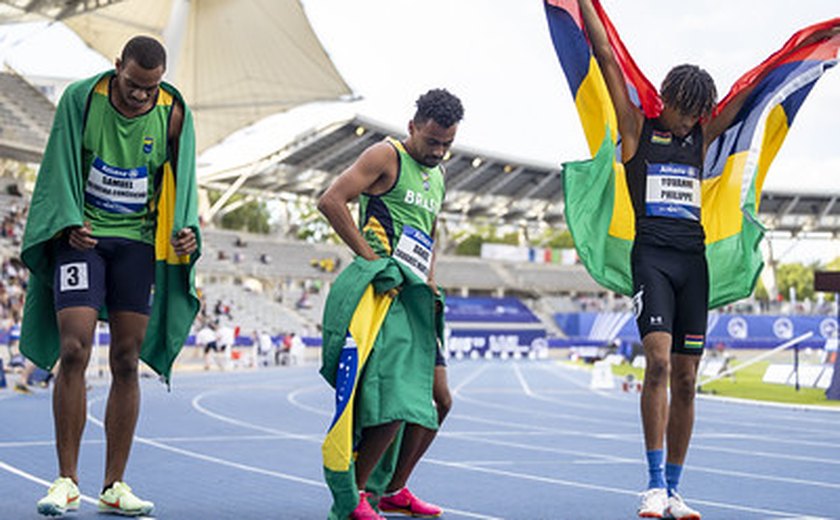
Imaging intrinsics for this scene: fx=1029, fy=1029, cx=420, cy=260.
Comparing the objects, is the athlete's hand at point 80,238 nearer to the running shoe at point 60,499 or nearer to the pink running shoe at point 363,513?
the running shoe at point 60,499

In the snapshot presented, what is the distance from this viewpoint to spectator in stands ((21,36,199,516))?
14.6 ft

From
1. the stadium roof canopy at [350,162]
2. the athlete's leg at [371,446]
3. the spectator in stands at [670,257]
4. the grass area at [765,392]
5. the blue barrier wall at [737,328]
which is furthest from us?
the blue barrier wall at [737,328]

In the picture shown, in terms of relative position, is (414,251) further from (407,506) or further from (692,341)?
(692,341)

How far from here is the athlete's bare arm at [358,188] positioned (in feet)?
14.8

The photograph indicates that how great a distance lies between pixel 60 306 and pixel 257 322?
41.2 metres

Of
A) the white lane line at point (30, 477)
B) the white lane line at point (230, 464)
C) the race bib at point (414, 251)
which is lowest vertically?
the white lane line at point (230, 464)

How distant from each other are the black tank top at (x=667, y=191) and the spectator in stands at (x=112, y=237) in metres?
2.14

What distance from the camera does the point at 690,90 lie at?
4.92 metres

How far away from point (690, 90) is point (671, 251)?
2.54 feet

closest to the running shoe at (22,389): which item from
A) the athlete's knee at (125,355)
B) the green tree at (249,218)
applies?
the athlete's knee at (125,355)

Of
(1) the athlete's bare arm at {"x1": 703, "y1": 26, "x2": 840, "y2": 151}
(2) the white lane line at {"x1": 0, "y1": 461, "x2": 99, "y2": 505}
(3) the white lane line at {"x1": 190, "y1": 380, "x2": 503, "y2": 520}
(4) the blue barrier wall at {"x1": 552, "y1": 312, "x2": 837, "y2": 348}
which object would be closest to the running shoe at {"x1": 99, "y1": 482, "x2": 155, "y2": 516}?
(2) the white lane line at {"x1": 0, "y1": 461, "x2": 99, "y2": 505}

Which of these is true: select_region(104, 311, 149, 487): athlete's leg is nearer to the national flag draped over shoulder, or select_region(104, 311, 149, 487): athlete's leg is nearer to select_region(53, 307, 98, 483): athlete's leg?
select_region(53, 307, 98, 483): athlete's leg

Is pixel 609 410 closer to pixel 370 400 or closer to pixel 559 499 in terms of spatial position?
pixel 559 499

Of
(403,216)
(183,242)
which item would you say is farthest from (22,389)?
(403,216)
